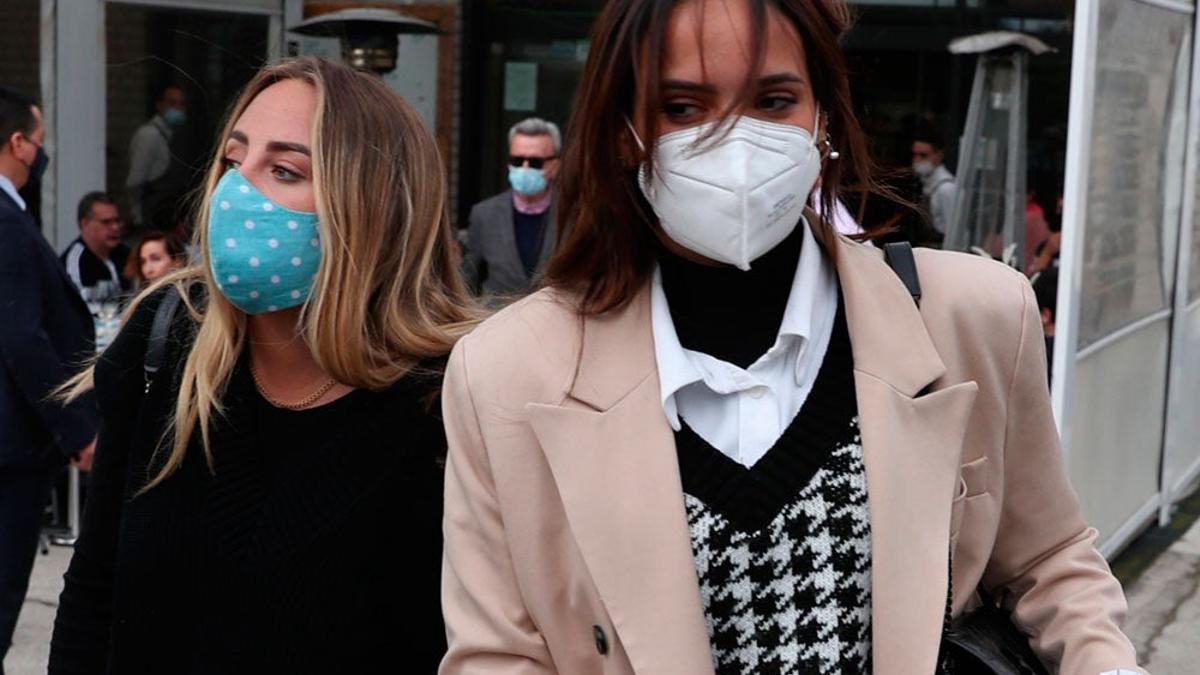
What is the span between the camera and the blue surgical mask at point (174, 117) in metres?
10.2

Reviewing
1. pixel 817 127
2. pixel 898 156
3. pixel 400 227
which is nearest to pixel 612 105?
pixel 817 127

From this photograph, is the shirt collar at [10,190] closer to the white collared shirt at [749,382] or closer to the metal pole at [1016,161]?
the white collared shirt at [749,382]

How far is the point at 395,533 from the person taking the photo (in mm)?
2424

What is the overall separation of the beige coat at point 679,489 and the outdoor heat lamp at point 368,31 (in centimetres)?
743

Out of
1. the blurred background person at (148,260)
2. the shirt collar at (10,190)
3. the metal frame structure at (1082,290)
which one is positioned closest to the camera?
the shirt collar at (10,190)

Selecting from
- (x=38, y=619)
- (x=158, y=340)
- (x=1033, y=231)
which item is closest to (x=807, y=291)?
(x=158, y=340)

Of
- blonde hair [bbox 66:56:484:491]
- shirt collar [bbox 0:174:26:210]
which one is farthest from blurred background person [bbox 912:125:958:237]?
blonde hair [bbox 66:56:484:491]

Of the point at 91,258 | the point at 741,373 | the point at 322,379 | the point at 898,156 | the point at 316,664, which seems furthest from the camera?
the point at 898,156

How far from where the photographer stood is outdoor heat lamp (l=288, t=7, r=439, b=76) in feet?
30.4

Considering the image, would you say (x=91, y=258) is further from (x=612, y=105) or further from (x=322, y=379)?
(x=612, y=105)

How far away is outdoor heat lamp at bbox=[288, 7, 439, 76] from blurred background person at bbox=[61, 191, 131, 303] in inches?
67.5

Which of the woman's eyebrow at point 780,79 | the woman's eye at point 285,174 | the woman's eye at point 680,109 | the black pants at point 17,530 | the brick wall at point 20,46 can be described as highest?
the brick wall at point 20,46

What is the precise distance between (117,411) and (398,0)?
373 inches

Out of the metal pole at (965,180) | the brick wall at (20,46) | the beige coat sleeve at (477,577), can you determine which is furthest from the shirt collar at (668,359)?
the brick wall at (20,46)
